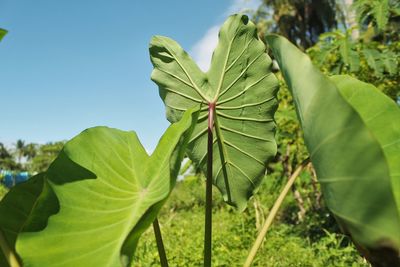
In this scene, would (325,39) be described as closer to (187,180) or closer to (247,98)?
(247,98)

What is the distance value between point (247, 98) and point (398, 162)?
359 mm

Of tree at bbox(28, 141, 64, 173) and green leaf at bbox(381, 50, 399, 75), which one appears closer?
green leaf at bbox(381, 50, 399, 75)

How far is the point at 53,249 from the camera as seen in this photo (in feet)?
1.75

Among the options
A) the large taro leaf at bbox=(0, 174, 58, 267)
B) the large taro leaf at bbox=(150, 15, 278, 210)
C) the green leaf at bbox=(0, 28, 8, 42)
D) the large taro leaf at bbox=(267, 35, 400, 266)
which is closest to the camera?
the large taro leaf at bbox=(267, 35, 400, 266)

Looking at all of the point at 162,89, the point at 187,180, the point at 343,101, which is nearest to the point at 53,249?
the point at 343,101

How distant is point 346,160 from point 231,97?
0.45 metres

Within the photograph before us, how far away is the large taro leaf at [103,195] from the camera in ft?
1.63

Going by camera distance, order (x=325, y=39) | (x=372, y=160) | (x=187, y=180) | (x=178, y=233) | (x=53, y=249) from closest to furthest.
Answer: (x=372, y=160), (x=53, y=249), (x=325, y=39), (x=178, y=233), (x=187, y=180)

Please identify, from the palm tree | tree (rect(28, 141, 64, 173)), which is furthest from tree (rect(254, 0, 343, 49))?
the palm tree

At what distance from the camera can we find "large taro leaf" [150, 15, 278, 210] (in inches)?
32.2

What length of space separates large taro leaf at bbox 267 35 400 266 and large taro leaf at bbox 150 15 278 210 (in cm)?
28

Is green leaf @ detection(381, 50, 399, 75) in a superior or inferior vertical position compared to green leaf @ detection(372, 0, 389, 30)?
→ inferior

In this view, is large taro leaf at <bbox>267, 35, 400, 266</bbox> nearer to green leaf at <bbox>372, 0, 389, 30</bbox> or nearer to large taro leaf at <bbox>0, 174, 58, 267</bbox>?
large taro leaf at <bbox>0, 174, 58, 267</bbox>

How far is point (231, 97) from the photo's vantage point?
34.5 inches
